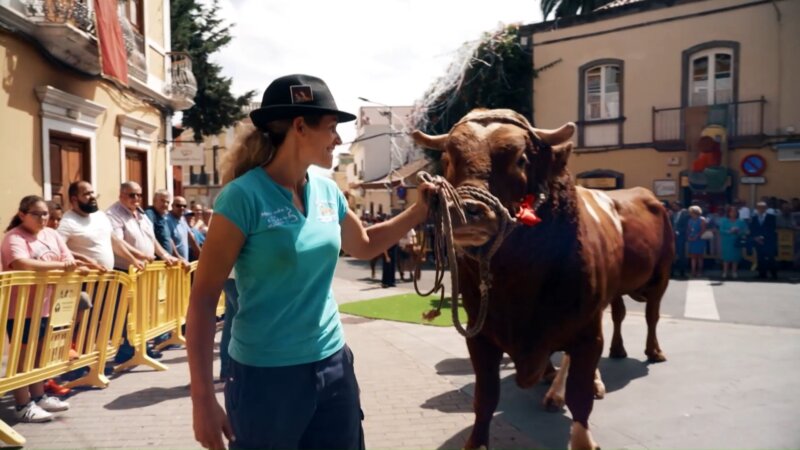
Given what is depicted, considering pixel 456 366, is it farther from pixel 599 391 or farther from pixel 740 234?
pixel 740 234

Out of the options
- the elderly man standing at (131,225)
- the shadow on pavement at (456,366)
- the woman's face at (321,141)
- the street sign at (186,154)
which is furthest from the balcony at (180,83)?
the woman's face at (321,141)

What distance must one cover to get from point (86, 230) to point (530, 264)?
461cm

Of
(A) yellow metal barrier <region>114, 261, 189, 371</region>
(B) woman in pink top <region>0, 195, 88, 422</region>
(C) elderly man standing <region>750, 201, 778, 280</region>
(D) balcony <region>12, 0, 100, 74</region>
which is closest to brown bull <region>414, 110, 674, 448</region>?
(B) woman in pink top <region>0, 195, 88, 422</region>

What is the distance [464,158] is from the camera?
297 centimetres

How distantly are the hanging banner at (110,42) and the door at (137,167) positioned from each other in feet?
7.19

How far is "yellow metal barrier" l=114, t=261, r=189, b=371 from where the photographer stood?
19.3ft

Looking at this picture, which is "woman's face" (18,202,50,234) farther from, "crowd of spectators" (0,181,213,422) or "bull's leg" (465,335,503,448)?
"bull's leg" (465,335,503,448)

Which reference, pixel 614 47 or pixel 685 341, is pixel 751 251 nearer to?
pixel 614 47

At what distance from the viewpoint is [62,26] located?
27.8 ft

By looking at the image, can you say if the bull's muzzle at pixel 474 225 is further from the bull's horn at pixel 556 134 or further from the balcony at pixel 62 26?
the balcony at pixel 62 26

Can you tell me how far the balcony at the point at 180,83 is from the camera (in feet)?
45.3

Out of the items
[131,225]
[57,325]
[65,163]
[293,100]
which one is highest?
[65,163]

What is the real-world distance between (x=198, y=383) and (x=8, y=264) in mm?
3758

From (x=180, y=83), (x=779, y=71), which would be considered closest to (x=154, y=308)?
(x=180, y=83)
